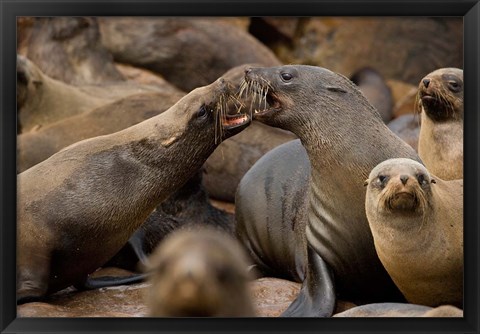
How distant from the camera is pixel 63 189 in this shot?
7195 mm

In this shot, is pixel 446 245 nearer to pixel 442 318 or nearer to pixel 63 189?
pixel 442 318

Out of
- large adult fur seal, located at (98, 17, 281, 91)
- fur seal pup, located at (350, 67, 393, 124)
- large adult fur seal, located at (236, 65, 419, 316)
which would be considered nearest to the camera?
large adult fur seal, located at (236, 65, 419, 316)

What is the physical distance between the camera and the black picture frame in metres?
5.61

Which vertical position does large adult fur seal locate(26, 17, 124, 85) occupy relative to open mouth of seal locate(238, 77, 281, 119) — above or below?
above

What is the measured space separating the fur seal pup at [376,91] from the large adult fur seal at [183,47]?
3.55 ft

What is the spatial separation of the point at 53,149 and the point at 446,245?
4748 mm

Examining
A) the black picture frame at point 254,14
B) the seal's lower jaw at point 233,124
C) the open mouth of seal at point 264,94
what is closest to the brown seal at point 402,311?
the black picture frame at point 254,14

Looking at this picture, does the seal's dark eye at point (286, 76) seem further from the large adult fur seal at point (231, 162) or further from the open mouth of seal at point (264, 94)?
the large adult fur seal at point (231, 162)

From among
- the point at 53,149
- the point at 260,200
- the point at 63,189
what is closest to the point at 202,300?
the point at 63,189

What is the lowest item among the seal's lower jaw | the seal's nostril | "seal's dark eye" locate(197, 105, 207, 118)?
the seal's nostril

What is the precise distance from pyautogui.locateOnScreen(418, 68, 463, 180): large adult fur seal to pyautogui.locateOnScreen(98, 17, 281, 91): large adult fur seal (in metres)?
5.50

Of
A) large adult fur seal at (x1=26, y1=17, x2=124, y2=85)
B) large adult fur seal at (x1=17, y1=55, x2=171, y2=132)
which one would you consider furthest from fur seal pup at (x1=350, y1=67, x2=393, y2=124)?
large adult fur seal at (x1=17, y1=55, x2=171, y2=132)

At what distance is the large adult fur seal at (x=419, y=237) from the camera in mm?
6340

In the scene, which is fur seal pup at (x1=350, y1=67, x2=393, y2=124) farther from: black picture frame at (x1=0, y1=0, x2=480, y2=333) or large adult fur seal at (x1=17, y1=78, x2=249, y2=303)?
black picture frame at (x1=0, y1=0, x2=480, y2=333)
